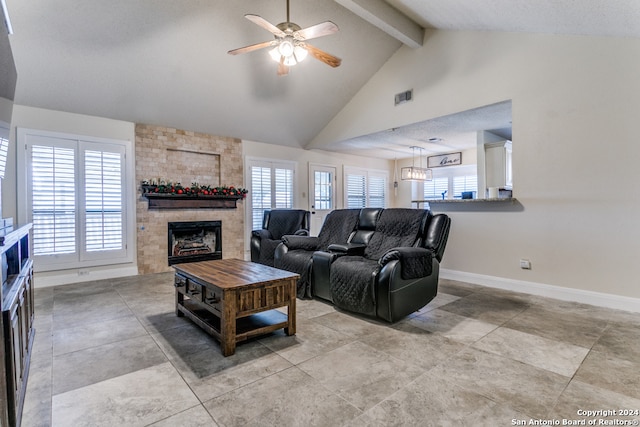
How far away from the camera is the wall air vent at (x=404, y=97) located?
5109 millimetres

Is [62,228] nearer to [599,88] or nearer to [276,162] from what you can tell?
[276,162]

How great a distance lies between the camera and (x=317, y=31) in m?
3.03

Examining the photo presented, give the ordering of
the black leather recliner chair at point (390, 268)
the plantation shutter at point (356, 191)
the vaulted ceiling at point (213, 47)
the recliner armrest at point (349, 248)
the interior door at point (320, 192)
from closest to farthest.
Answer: the black leather recliner chair at point (390, 268), the vaulted ceiling at point (213, 47), the recliner armrest at point (349, 248), the interior door at point (320, 192), the plantation shutter at point (356, 191)

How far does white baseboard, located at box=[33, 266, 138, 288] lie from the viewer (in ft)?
14.2

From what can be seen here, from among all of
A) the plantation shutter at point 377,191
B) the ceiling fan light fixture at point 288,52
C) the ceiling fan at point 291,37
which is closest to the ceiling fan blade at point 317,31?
the ceiling fan at point 291,37

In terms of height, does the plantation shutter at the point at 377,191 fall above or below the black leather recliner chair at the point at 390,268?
above

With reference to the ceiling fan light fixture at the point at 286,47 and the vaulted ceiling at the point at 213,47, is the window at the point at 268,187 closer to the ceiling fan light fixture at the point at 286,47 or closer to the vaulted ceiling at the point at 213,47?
the vaulted ceiling at the point at 213,47

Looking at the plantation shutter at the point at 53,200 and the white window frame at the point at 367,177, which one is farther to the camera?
the white window frame at the point at 367,177

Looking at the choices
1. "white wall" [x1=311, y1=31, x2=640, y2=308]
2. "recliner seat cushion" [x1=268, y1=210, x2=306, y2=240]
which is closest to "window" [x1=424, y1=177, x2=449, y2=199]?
"white wall" [x1=311, y1=31, x2=640, y2=308]

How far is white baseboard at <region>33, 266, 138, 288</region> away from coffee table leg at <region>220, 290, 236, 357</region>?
11.6 ft

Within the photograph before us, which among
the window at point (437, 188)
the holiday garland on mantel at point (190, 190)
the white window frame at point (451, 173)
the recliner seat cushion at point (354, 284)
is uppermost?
the white window frame at point (451, 173)

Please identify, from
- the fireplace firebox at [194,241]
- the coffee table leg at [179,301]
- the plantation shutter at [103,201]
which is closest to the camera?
the coffee table leg at [179,301]

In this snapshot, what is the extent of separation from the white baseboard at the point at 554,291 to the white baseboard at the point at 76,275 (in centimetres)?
497

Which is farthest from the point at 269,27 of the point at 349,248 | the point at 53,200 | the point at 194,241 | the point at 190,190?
the point at 194,241
